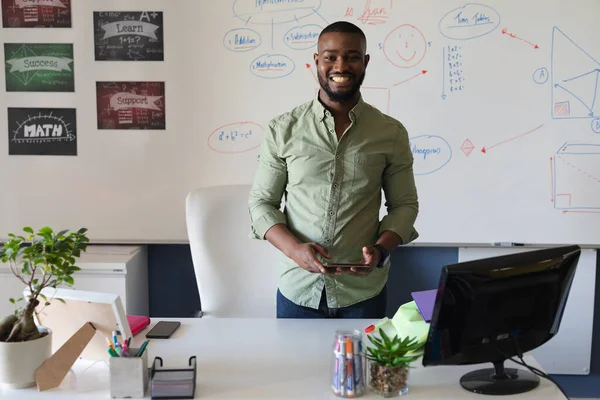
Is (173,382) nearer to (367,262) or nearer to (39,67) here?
(367,262)

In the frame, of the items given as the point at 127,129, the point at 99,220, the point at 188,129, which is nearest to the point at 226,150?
the point at 188,129

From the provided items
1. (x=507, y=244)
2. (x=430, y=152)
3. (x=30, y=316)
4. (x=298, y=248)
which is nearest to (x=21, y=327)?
(x=30, y=316)

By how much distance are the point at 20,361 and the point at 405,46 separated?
2.00 metres

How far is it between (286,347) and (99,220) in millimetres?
1471

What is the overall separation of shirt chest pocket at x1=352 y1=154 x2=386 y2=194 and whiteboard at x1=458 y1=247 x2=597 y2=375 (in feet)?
3.62

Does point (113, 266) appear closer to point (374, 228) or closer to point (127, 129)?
point (127, 129)

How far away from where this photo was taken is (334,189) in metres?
1.87

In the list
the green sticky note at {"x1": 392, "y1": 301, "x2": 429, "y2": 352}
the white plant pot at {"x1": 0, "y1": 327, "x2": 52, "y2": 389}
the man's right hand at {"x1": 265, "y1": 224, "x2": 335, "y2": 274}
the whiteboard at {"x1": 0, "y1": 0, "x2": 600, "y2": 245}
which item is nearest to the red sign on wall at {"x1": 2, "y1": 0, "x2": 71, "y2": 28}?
the whiteboard at {"x1": 0, "y1": 0, "x2": 600, "y2": 245}

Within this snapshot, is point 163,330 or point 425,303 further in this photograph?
point 163,330

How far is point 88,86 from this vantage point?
8.91 ft

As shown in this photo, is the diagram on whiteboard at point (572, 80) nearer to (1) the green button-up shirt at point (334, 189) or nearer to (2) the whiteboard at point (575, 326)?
(2) the whiteboard at point (575, 326)

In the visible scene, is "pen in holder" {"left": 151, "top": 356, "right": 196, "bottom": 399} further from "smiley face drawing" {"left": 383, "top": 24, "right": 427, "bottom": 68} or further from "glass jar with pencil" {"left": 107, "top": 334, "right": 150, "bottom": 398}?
"smiley face drawing" {"left": 383, "top": 24, "right": 427, "bottom": 68}

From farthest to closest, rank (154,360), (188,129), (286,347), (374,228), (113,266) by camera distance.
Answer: (188,129), (113,266), (374,228), (286,347), (154,360)

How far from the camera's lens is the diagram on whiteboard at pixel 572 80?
2.68 meters
